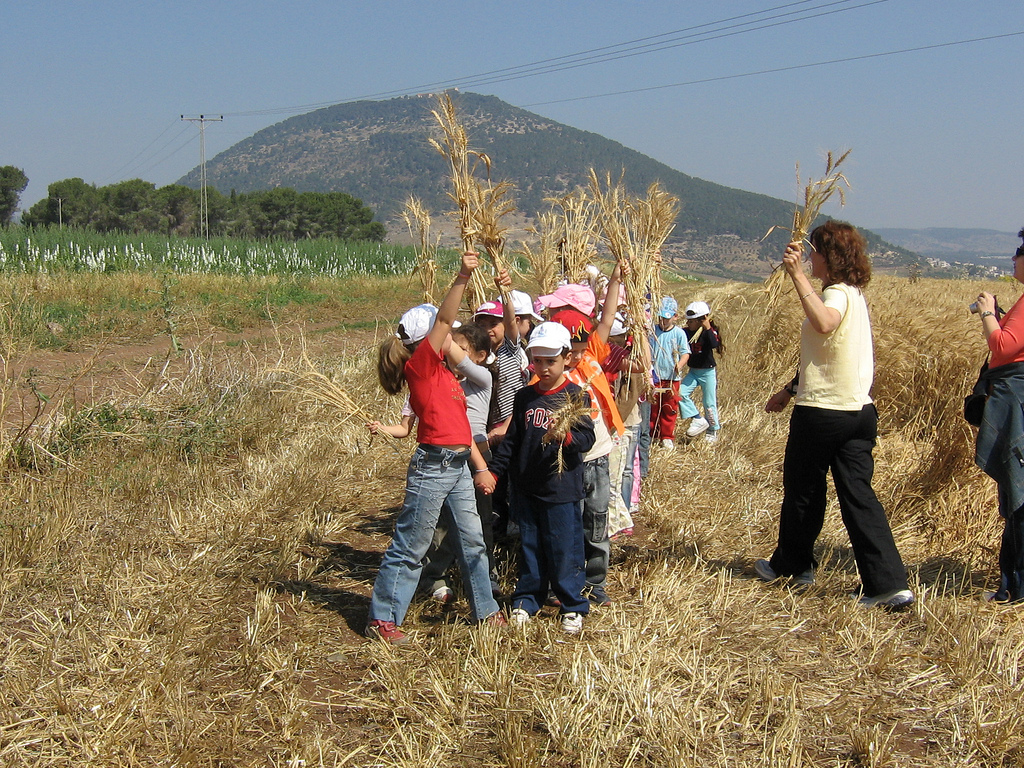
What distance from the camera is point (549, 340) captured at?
404 cm

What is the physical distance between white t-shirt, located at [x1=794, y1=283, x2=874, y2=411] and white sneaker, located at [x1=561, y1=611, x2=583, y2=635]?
1.58m

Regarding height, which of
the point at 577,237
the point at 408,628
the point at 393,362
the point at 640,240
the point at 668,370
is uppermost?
the point at 577,237

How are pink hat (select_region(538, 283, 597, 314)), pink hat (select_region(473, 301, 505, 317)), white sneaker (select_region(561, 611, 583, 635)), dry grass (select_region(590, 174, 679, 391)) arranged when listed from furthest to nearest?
pink hat (select_region(538, 283, 597, 314)) → dry grass (select_region(590, 174, 679, 391)) → pink hat (select_region(473, 301, 505, 317)) → white sneaker (select_region(561, 611, 583, 635))

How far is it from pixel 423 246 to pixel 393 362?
77.9 inches

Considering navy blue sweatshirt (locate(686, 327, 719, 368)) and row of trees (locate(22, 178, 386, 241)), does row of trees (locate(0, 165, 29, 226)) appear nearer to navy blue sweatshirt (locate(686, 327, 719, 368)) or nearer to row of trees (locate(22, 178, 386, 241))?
row of trees (locate(22, 178, 386, 241))

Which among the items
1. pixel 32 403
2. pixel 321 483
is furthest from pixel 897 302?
pixel 32 403

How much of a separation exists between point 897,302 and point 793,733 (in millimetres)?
9352

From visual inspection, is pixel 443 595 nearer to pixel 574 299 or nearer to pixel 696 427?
pixel 574 299

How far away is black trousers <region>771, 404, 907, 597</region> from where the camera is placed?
14.2 ft

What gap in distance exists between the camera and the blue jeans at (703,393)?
8758mm

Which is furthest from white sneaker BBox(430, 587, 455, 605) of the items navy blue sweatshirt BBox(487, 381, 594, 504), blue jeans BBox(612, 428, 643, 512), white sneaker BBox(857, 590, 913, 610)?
white sneaker BBox(857, 590, 913, 610)

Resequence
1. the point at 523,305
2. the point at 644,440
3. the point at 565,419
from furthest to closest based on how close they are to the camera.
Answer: the point at 644,440 < the point at 523,305 < the point at 565,419

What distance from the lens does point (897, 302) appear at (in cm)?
1138

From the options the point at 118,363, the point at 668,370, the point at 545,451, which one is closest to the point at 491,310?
the point at 545,451
